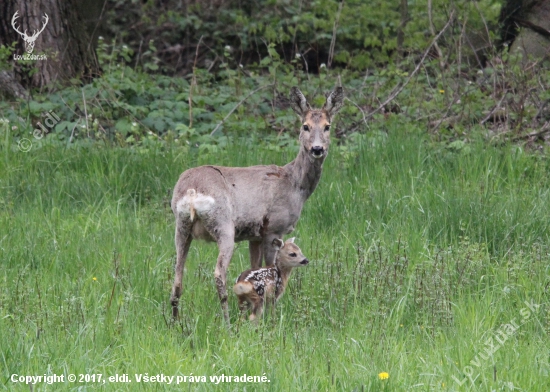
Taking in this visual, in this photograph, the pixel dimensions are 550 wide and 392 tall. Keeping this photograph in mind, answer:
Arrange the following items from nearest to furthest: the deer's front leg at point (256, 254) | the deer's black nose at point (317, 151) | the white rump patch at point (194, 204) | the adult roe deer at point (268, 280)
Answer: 1. the white rump patch at point (194, 204)
2. the adult roe deer at point (268, 280)
3. the deer's black nose at point (317, 151)
4. the deer's front leg at point (256, 254)

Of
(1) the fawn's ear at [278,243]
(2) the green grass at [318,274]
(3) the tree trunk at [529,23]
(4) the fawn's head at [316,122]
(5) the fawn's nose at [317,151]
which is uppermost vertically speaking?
(4) the fawn's head at [316,122]

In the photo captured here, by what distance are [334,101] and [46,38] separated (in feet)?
19.5

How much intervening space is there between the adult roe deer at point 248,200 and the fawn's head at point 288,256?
49 millimetres

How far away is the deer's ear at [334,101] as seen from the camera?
6.34 metres

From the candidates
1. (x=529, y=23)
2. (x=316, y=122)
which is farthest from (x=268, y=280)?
(x=529, y=23)

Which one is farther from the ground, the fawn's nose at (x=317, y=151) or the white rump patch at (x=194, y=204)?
the fawn's nose at (x=317, y=151)

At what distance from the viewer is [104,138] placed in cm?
913

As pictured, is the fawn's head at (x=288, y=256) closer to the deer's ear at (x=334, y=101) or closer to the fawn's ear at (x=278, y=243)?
the fawn's ear at (x=278, y=243)

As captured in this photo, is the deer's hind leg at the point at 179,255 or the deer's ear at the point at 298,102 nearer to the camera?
the deer's hind leg at the point at 179,255

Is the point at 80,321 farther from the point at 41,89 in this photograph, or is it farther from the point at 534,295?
the point at 41,89

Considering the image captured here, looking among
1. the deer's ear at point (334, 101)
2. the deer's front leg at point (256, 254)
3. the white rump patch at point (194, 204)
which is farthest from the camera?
the deer's ear at point (334, 101)

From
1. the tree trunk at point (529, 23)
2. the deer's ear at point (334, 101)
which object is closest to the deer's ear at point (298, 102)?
the deer's ear at point (334, 101)

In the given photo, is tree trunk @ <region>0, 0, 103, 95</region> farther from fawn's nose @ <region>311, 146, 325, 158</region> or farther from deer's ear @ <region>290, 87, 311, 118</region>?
fawn's nose @ <region>311, 146, 325, 158</region>

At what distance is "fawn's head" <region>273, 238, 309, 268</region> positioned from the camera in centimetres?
592
